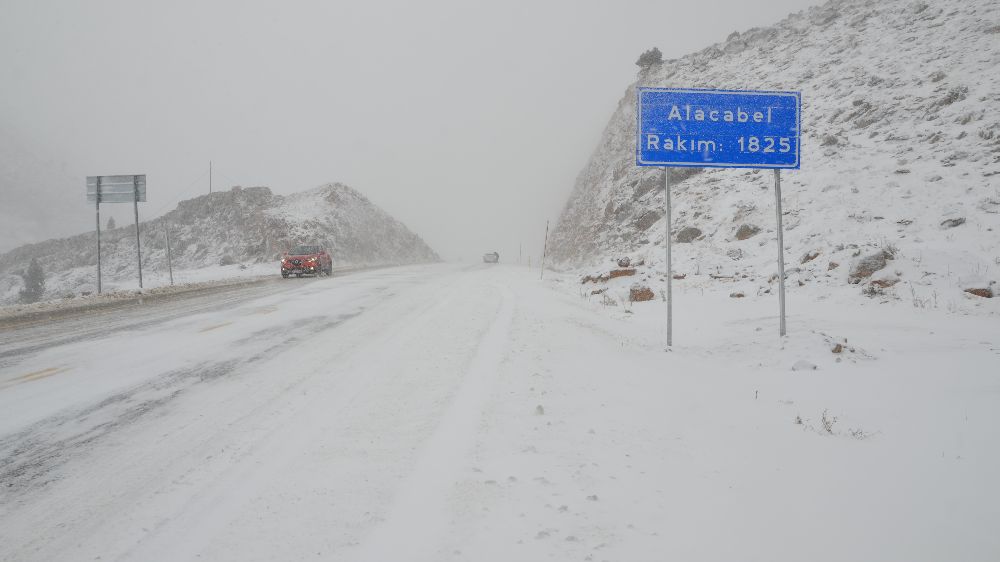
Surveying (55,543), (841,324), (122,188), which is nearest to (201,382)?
(55,543)

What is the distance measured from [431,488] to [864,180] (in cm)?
1617

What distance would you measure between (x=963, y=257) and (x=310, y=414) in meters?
11.5

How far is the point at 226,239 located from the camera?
43.4 m

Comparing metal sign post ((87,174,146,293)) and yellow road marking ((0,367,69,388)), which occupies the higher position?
metal sign post ((87,174,146,293))

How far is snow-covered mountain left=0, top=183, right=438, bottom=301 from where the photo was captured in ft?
134

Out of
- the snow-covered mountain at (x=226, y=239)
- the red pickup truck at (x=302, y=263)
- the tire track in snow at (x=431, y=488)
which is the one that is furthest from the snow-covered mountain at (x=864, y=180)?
the snow-covered mountain at (x=226, y=239)

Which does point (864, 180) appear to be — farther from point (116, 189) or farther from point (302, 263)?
point (116, 189)

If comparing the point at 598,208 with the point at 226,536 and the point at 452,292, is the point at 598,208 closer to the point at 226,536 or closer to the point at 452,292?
the point at 452,292

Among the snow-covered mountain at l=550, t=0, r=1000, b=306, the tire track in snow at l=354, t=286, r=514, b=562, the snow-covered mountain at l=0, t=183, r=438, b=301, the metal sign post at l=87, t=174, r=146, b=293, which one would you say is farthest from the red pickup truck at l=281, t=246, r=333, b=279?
the tire track in snow at l=354, t=286, r=514, b=562

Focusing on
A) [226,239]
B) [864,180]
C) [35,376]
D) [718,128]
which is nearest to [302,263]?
[35,376]

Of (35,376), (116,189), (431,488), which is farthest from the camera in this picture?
(116,189)

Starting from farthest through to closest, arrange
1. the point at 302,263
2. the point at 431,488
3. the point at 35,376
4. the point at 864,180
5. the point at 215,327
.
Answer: the point at 302,263 → the point at 864,180 → the point at 215,327 → the point at 35,376 → the point at 431,488

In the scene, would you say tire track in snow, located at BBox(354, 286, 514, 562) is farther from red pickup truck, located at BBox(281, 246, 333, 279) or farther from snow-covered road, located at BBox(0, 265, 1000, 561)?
red pickup truck, located at BBox(281, 246, 333, 279)

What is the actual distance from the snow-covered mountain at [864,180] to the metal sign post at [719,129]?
393 cm
